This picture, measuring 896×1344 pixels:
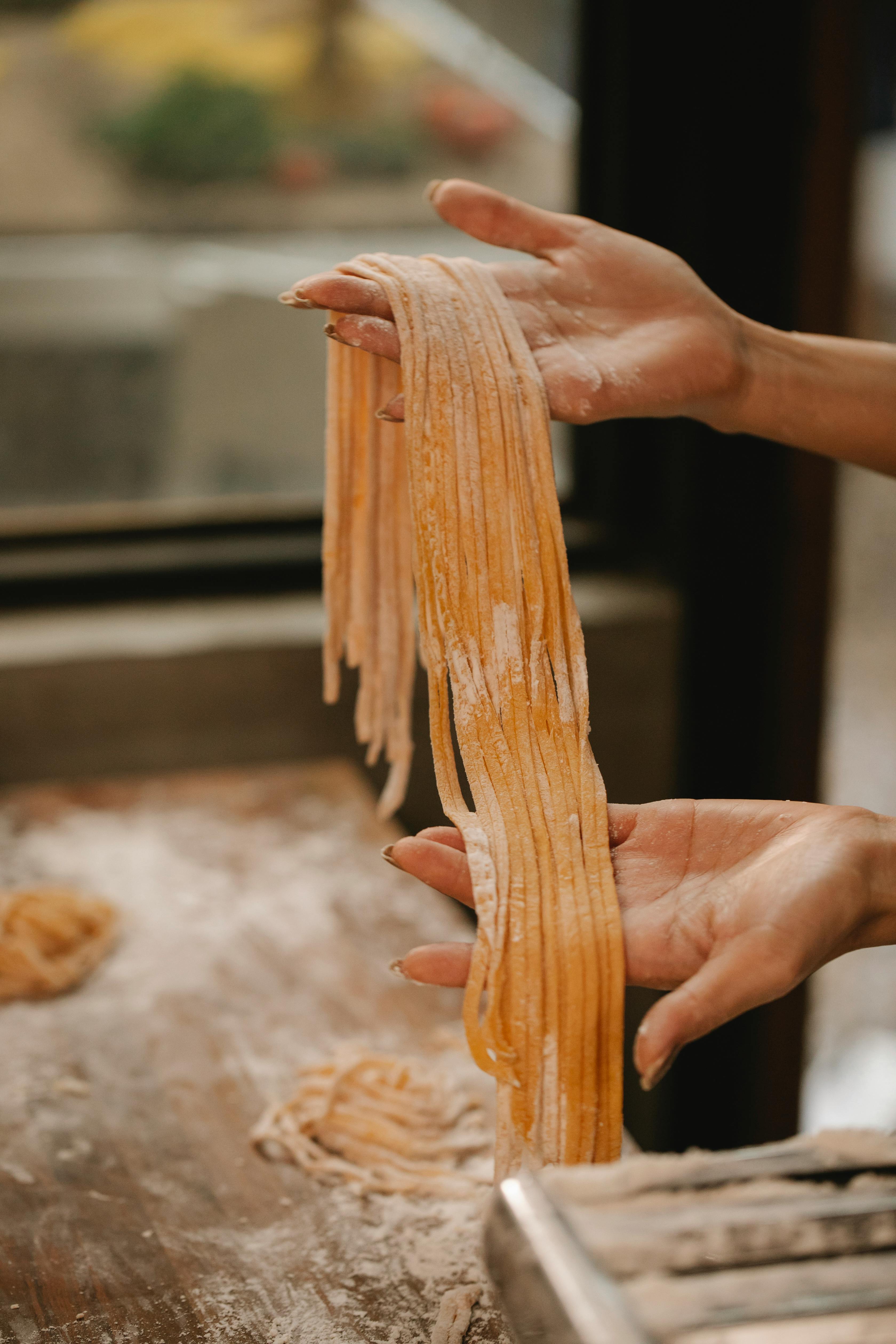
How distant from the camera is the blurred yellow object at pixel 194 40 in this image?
234cm

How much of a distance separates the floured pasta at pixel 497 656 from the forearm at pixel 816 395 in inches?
10.3

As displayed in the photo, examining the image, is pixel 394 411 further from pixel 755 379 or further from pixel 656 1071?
pixel 656 1071

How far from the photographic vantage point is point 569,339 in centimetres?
125

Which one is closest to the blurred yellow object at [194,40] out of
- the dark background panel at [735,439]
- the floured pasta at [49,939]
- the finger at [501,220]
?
the dark background panel at [735,439]

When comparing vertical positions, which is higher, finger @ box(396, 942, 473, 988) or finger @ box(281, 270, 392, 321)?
finger @ box(281, 270, 392, 321)

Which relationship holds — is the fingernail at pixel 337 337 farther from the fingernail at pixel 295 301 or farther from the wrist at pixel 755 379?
the wrist at pixel 755 379

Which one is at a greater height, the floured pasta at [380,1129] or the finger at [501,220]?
the finger at [501,220]

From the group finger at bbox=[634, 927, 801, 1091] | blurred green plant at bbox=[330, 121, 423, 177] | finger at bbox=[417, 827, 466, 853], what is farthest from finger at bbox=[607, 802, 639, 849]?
blurred green plant at bbox=[330, 121, 423, 177]

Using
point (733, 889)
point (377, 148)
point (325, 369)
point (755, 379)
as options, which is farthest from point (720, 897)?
point (377, 148)

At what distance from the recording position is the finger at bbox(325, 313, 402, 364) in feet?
3.79

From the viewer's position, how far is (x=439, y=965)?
96 centimetres

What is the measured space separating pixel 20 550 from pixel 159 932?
1120 mm

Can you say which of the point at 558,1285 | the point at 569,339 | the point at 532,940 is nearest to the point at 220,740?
the point at 569,339

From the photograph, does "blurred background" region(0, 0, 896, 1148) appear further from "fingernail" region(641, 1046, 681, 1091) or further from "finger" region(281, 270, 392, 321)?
"fingernail" region(641, 1046, 681, 1091)
